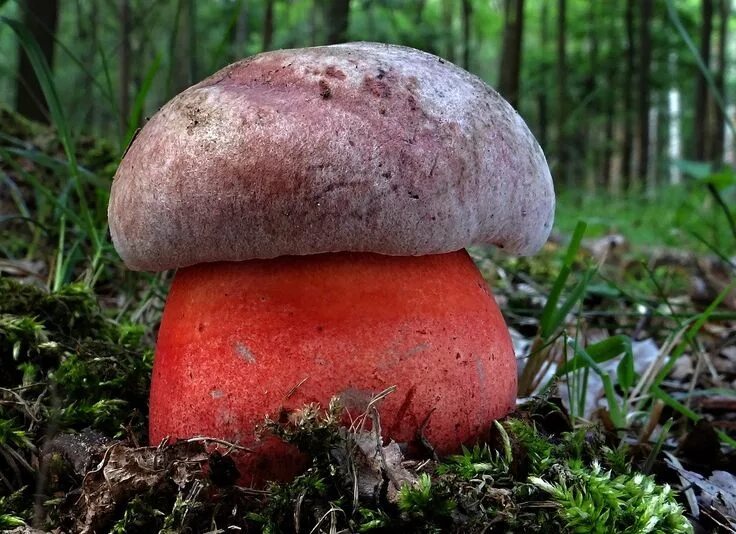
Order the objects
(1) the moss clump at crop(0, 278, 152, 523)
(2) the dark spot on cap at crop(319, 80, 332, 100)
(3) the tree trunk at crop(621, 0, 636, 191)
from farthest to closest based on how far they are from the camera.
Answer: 1. (3) the tree trunk at crop(621, 0, 636, 191)
2. (1) the moss clump at crop(0, 278, 152, 523)
3. (2) the dark spot on cap at crop(319, 80, 332, 100)

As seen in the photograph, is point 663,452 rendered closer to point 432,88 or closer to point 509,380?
point 509,380

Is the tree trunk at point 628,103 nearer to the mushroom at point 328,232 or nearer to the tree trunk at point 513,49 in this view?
the tree trunk at point 513,49

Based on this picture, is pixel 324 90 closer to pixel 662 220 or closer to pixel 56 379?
pixel 56 379

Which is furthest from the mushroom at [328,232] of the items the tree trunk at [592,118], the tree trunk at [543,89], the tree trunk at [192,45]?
the tree trunk at [592,118]

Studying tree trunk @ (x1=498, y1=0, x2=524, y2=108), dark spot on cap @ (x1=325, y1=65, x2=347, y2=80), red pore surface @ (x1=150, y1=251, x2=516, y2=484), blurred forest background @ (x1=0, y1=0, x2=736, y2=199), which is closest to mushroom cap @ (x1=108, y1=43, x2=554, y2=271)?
dark spot on cap @ (x1=325, y1=65, x2=347, y2=80)

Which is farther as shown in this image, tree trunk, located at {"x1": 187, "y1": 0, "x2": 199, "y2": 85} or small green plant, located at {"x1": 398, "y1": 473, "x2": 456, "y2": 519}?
tree trunk, located at {"x1": 187, "y1": 0, "x2": 199, "y2": 85}

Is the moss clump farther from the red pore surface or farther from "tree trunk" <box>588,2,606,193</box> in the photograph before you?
"tree trunk" <box>588,2,606,193</box>

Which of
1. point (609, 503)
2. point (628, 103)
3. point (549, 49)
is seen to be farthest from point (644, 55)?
point (609, 503)
